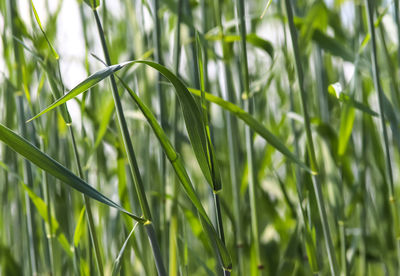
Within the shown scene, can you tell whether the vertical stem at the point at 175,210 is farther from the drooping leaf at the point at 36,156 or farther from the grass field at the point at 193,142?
the drooping leaf at the point at 36,156

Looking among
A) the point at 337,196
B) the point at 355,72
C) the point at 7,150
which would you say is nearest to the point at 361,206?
the point at 337,196

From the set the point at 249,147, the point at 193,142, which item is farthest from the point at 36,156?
the point at 249,147

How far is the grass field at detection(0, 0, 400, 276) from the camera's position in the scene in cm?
32

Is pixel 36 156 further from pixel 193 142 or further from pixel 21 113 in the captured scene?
pixel 21 113

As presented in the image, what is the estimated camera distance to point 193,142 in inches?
12.3

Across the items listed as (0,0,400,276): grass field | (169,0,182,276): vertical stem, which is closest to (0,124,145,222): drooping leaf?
(0,0,400,276): grass field

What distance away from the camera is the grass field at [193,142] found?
1.06ft

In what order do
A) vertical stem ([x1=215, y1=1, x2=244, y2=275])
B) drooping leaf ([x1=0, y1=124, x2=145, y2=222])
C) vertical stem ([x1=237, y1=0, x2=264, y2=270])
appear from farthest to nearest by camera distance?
vertical stem ([x1=215, y1=1, x2=244, y2=275]), vertical stem ([x1=237, y1=0, x2=264, y2=270]), drooping leaf ([x1=0, y1=124, x2=145, y2=222])

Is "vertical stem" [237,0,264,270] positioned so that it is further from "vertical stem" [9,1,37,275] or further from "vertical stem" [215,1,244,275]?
"vertical stem" [9,1,37,275]

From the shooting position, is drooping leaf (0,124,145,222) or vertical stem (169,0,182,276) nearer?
drooping leaf (0,124,145,222)

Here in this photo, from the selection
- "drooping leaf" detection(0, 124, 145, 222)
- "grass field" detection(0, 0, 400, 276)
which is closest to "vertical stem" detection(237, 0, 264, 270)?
"grass field" detection(0, 0, 400, 276)

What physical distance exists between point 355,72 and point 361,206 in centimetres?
25

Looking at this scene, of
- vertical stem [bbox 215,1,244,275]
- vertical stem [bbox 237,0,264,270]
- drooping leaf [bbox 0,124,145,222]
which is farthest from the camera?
vertical stem [bbox 215,1,244,275]

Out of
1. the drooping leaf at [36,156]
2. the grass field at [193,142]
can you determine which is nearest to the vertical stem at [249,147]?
the grass field at [193,142]
